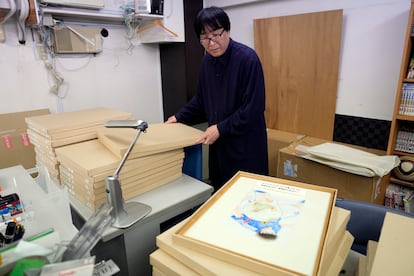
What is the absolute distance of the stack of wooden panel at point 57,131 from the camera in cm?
129

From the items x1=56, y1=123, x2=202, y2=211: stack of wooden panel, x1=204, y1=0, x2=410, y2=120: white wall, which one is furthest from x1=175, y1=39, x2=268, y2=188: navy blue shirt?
x1=204, y1=0, x2=410, y2=120: white wall

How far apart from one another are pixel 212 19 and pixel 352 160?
1.41m

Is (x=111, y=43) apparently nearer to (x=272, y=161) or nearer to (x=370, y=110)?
(x=272, y=161)

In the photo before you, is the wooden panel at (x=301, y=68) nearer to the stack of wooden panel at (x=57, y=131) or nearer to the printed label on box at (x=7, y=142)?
the stack of wooden panel at (x=57, y=131)

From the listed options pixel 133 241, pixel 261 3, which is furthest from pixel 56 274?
pixel 261 3

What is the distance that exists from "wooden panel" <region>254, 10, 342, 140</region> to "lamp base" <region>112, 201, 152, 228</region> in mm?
2070

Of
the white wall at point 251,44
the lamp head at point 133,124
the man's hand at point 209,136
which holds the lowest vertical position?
the man's hand at point 209,136

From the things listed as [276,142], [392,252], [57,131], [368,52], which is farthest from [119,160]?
[368,52]

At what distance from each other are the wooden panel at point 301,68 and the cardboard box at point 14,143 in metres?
2.29

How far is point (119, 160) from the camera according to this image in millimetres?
1140

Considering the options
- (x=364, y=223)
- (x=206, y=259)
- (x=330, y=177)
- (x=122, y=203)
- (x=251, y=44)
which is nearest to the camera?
(x=206, y=259)

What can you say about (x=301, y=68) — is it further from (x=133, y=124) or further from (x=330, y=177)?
(x=133, y=124)

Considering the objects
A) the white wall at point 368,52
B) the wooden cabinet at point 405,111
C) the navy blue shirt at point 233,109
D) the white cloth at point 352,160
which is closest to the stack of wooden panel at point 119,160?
the navy blue shirt at point 233,109

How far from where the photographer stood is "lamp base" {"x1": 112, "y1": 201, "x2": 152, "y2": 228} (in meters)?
1.03
